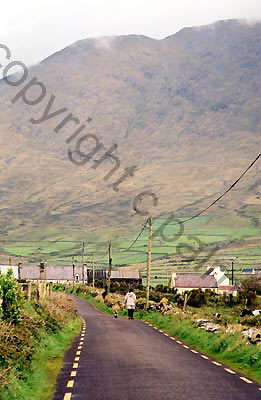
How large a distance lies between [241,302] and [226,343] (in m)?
59.7

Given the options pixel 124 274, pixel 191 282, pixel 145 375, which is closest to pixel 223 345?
pixel 145 375

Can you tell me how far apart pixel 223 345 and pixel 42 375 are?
8.77 m

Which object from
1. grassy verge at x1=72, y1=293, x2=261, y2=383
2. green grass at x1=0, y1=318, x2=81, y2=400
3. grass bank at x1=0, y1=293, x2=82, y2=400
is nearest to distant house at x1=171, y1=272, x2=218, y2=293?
grassy verge at x1=72, y1=293, x2=261, y2=383

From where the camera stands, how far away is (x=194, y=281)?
156750 millimetres

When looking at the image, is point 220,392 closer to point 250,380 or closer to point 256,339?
point 250,380

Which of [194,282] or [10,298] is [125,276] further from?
[10,298]

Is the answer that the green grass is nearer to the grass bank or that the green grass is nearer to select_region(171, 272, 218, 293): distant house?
the grass bank

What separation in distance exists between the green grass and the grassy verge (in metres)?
5.44

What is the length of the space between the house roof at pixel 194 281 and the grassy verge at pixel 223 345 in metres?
114

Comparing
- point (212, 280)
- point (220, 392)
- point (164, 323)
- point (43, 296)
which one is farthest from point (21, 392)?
point (212, 280)

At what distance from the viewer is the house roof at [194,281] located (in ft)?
502

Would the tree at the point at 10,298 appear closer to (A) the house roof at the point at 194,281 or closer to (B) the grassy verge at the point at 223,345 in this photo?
(B) the grassy verge at the point at 223,345

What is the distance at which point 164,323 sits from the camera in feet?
135

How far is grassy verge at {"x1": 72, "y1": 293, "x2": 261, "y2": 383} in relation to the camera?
22.1 meters
